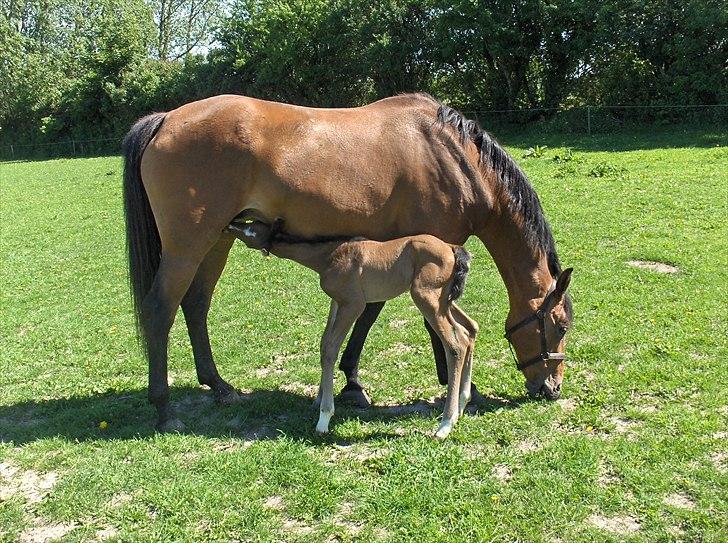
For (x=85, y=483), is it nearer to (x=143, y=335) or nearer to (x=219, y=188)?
(x=143, y=335)

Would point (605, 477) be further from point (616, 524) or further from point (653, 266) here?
point (653, 266)

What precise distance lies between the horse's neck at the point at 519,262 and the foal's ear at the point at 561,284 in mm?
127

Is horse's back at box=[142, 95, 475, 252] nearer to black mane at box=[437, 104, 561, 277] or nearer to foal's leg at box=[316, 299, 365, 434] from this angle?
black mane at box=[437, 104, 561, 277]

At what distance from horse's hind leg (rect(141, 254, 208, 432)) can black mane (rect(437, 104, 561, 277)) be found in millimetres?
2239

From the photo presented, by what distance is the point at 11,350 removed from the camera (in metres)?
6.53

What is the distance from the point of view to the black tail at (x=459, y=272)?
14.6 feet

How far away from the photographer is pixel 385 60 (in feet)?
85.5

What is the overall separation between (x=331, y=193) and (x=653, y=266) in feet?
16.8

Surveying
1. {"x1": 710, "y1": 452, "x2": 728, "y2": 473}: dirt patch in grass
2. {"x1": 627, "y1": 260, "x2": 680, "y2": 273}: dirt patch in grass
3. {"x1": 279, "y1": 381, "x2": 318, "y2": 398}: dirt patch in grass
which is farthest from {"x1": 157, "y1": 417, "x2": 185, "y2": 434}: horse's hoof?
{"x1": 627, "y1": 260, "x2": 680, "y2": 273}: dirt patch in grass

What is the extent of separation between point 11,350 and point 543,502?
5.69m

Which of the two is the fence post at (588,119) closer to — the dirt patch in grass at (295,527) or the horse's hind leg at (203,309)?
the horse's hind leg at (203,309)

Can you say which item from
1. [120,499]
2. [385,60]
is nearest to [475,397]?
[120,499]

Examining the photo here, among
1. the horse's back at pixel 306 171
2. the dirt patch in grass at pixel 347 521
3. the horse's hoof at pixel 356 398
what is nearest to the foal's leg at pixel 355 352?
the horse's hoof at pixel 356 398

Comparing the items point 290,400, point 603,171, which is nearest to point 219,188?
point 290,400
